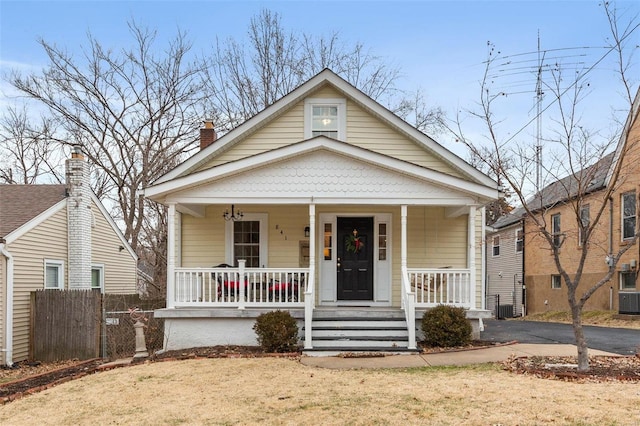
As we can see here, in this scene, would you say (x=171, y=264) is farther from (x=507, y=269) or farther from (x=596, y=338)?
(x=507, y=269)

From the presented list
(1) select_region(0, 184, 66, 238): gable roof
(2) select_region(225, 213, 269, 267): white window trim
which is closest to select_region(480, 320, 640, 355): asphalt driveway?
(2) select_region(225, 213, 269, 267): white window trim

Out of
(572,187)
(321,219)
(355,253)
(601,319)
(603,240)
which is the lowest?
(601,319)

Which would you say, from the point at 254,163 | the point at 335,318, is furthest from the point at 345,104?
the point at 335,318

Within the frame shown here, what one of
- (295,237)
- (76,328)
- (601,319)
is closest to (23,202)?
(76,328)

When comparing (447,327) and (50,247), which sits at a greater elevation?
(50,247)

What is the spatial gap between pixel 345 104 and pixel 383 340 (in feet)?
19.7

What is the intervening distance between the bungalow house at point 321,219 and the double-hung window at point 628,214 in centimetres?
766

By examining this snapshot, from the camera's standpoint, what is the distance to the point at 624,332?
1352 cm

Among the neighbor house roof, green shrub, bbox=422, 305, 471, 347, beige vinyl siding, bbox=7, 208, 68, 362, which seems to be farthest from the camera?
beige vinyl siding, bbox=7, 208, 68, 362

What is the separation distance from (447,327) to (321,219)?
4228 millimetres

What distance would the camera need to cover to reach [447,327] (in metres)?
10.3

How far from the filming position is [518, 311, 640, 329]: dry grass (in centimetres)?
1576

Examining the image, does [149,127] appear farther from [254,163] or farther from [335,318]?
[335,318]

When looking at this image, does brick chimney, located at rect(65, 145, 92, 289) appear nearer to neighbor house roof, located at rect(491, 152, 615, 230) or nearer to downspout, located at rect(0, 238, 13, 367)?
downspout, located at rect(0, 238, 13, 367)
